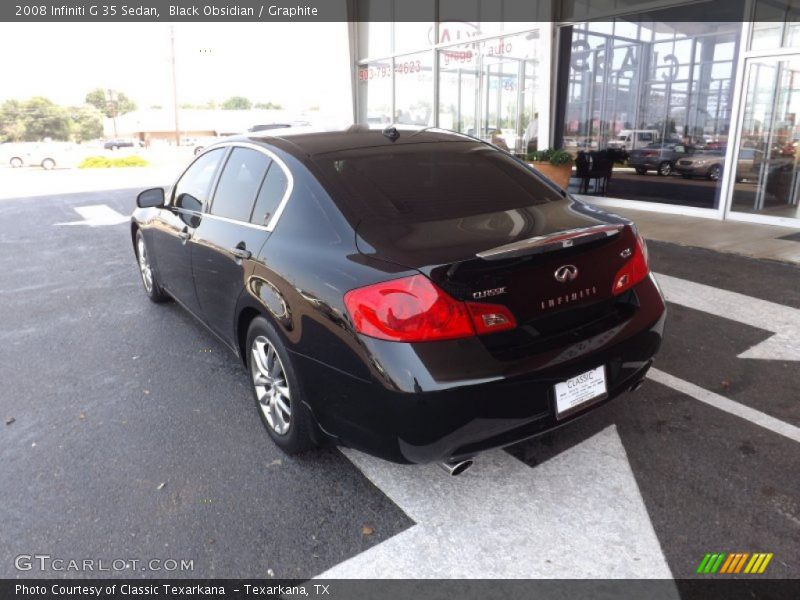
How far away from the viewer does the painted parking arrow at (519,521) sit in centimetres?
220

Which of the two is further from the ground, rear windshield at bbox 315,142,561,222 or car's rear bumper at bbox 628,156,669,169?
rear windshield at bbox 315,142,561,222

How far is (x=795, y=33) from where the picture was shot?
8266mm

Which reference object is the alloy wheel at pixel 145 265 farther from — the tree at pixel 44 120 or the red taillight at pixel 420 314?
the tree at pixel 44 120

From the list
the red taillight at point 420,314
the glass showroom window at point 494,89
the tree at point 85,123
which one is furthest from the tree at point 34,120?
the red taillight at point 420,314

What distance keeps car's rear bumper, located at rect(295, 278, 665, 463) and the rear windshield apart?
29.5 inches

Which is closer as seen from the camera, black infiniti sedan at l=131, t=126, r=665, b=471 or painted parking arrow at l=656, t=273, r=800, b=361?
black infiniti sedan at l=131, t=126, r=665, b=471

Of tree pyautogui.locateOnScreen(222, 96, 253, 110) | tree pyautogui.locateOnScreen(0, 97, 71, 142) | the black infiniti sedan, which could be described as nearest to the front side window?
the black infiniti sedan

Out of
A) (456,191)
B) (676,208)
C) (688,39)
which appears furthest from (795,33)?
(456,191)

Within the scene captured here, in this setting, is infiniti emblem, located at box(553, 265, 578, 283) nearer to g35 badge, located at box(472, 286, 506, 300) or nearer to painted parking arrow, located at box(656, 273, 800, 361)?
g35 badge, located at box(472, 286, 506, 300)

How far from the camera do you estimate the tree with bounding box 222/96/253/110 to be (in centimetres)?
9512

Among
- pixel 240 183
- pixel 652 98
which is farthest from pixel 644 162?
pixel 240 183

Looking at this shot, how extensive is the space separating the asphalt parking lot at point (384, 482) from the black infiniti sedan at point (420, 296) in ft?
1.05

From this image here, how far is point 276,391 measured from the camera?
2.94 metres

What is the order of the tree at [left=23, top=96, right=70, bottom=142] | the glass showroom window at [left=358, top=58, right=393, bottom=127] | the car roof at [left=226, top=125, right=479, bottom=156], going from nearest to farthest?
1. the car roof at [left=226, top=125, right=479, bottom=156]
2. the glass showroom window at [left=358, top=58, right=393, bottom=127]
3. the tree at [left=23, top=96, right=70, bottom=142]
